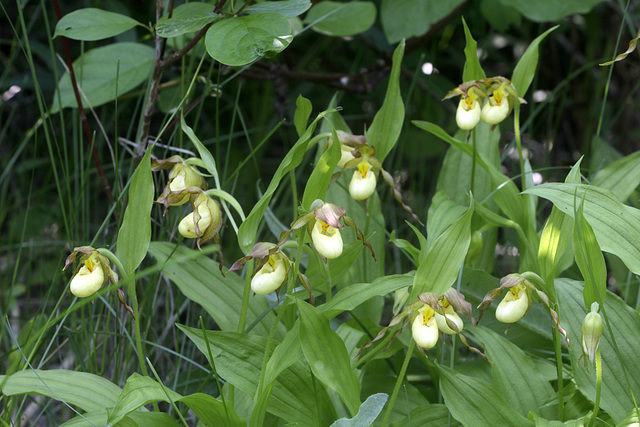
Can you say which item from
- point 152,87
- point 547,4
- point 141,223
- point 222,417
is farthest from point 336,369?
point 547,4

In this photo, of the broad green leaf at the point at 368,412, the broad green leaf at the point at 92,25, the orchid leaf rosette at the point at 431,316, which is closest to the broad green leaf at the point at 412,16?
the broad green leaf at the point at 92,25

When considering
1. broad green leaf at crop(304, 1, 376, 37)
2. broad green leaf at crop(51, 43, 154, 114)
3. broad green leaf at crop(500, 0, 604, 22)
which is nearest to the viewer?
broad green leaf at crop(51, 43, 154, 114)

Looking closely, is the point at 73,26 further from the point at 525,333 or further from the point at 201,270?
the point at 525,333

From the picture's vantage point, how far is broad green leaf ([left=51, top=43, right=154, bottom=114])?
1.26 m

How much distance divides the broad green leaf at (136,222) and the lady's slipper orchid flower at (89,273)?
4 cm

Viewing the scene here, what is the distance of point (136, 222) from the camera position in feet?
2.51

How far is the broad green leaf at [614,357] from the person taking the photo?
79cm

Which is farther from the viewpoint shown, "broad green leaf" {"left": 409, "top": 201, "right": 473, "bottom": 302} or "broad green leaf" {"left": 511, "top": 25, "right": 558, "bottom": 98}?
"broad green leaf" {"left": 511, "top": 25, "right": 558, "bottom": 98}

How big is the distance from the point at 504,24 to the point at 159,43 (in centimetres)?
109

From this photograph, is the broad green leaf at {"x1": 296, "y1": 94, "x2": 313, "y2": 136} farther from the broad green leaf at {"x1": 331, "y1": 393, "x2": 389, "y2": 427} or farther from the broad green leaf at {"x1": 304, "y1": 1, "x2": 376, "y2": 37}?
the broad green leaf at {"x1": 304, "y1": 1, "x2": 376, "y2": 37}

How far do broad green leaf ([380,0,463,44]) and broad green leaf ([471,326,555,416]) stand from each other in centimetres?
89

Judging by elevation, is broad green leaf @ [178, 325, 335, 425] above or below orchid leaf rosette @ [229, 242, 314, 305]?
below

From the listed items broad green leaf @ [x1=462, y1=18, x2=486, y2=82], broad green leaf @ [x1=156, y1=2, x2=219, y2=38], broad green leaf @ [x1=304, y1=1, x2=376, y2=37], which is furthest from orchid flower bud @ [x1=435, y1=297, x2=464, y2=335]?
broad green leaf @ [x1=304, y1=1, x2=376, y2=37]

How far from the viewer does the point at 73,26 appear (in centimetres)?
99
